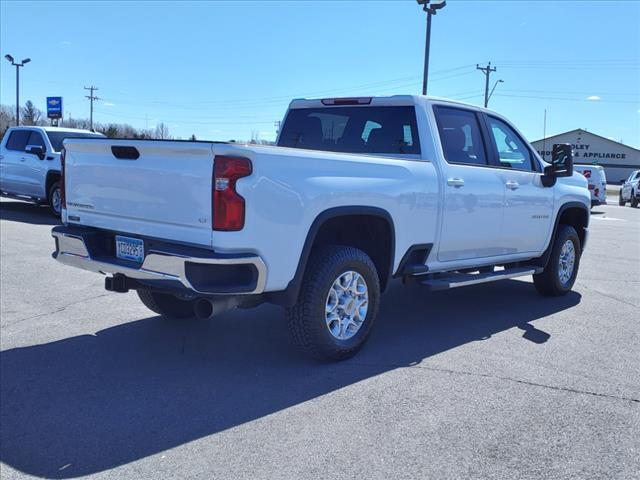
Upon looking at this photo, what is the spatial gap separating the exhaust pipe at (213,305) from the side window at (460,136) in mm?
2488

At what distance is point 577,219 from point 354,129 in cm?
352

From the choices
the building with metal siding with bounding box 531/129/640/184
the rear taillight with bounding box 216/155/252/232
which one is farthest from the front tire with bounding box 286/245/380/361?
the building with metal siding with bounding box 531/129/640/184

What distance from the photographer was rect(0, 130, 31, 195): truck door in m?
14.0

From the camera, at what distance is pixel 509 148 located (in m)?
6.52

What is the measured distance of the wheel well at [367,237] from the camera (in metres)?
4.82

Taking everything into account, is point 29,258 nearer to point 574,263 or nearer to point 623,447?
point 574,263

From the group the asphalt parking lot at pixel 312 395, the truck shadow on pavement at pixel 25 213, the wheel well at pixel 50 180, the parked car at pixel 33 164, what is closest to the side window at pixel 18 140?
the parked car at pixel 33 164

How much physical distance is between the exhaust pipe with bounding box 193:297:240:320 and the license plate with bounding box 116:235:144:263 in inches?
20.6

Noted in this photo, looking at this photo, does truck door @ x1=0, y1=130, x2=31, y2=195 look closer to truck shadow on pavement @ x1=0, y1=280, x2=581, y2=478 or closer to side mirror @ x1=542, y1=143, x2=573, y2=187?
truck shadow on pavement @ x1=0, y1=280, x2=581, y2=478

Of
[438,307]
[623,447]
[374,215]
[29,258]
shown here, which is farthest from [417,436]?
[29,258]

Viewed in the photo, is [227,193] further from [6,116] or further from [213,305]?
[6,116]

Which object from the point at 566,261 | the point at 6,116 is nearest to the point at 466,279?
the point at 566,261

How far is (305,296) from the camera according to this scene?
4398 millimetres

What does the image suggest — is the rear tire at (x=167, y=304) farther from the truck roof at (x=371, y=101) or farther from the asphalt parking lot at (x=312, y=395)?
the truck roof at (x=371, y=101)
